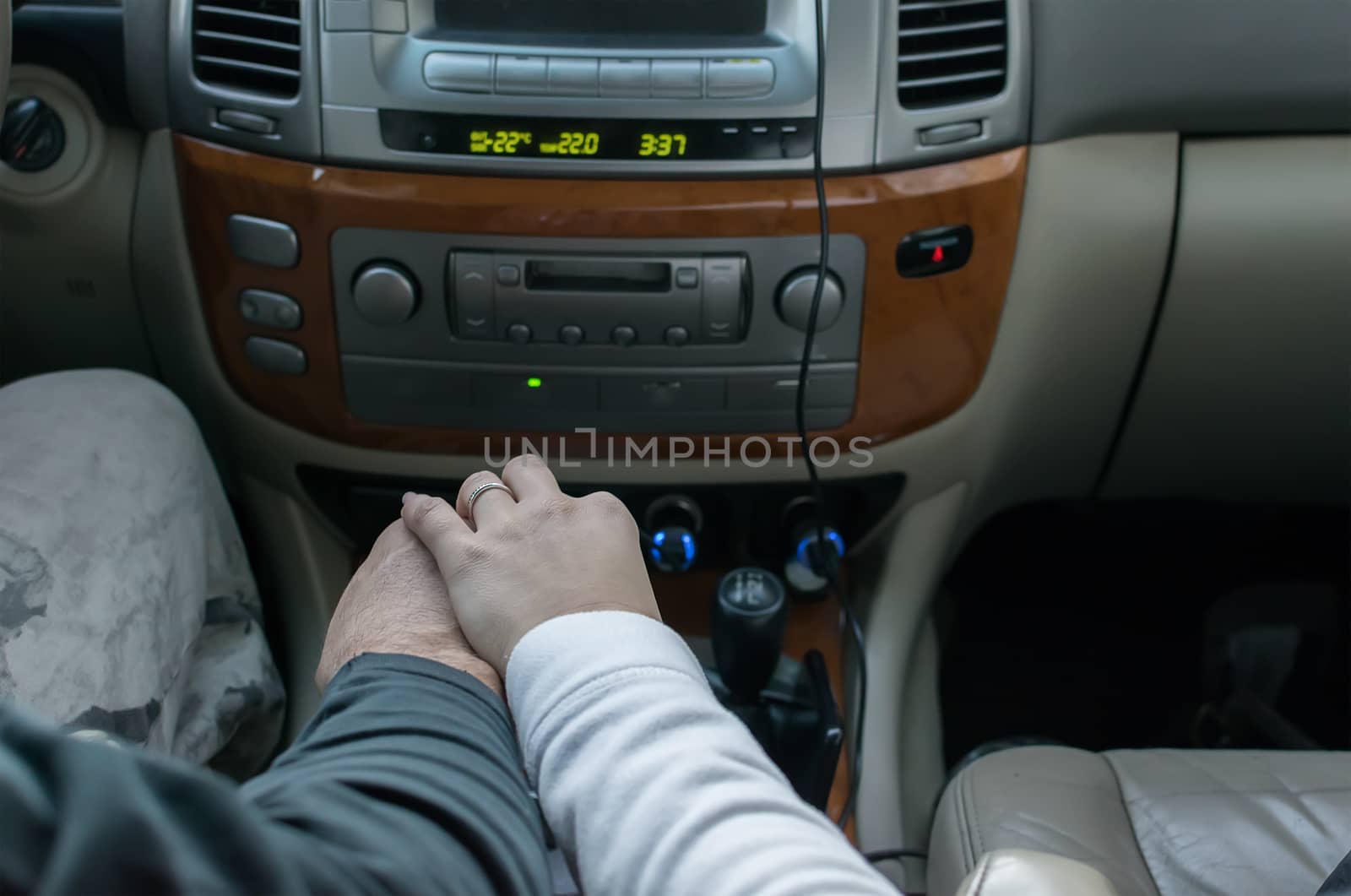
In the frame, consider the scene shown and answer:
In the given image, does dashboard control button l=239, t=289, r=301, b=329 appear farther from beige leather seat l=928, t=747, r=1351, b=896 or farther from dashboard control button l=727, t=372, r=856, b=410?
beige leather seat l=928, t=747, r=1351, b=896

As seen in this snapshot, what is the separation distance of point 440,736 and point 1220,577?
158 centimetres

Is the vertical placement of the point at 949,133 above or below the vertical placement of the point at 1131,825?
above

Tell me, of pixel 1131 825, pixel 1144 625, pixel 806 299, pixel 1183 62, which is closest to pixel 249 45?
pixel 806 299

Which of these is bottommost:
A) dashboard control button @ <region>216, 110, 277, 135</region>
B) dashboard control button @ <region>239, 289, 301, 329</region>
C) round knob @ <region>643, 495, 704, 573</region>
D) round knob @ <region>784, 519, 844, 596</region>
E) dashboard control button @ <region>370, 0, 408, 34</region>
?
round knob @ <region>784, 519, 844, 596</region>

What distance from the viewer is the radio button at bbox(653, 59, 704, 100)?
947 mm

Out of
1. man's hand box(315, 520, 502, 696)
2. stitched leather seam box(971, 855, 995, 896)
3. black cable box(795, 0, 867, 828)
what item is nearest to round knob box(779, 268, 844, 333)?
black cable box(795, 0, 867, 828)

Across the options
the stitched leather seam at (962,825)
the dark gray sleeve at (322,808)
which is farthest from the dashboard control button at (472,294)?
the stitched leather seam at (962,825)

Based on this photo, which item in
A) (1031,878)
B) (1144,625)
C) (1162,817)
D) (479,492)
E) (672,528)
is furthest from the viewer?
(1144,625)

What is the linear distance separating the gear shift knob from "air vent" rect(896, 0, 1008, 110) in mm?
468

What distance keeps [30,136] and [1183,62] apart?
3.53ft

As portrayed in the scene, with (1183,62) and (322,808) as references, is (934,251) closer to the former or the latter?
(1183,62)

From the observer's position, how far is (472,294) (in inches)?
40.9

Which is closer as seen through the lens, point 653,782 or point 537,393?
point 653,782

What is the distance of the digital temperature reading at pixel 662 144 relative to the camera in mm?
971
